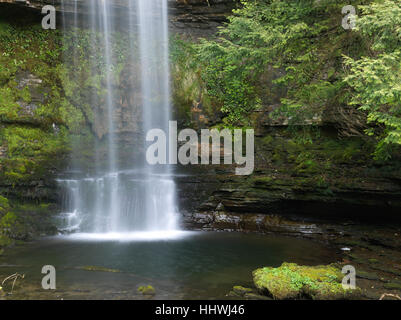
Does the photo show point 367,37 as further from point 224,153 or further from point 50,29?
point 50,29

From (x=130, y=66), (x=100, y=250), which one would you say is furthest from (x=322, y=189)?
(x=130, y=66)

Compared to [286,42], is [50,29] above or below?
above

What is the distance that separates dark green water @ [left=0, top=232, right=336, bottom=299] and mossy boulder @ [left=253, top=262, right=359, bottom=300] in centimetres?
59

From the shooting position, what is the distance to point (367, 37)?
7992mm

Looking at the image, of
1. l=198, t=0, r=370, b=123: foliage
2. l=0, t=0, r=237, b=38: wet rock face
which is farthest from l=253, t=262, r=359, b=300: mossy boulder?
l=0, t=0, r=237, b=38: wet rock face

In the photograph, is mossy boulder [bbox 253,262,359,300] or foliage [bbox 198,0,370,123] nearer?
mossy boulder [bbox 253,262,359,300]

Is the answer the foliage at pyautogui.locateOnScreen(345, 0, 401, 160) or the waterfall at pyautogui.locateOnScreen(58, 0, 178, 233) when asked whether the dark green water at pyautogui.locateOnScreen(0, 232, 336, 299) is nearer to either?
the waterfall at pyautogui.locateOnScreen(58, 0, 178, 233)

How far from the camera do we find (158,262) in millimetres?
8195

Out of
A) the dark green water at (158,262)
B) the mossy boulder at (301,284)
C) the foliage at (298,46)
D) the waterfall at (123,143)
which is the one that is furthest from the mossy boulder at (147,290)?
the foliage at (298,46)

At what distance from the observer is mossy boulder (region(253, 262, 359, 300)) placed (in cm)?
607

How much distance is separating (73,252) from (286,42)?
293 inches

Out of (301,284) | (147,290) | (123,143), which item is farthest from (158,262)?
(123,143)

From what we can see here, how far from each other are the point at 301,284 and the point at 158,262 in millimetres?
3366

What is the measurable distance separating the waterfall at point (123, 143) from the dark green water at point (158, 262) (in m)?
1.24
